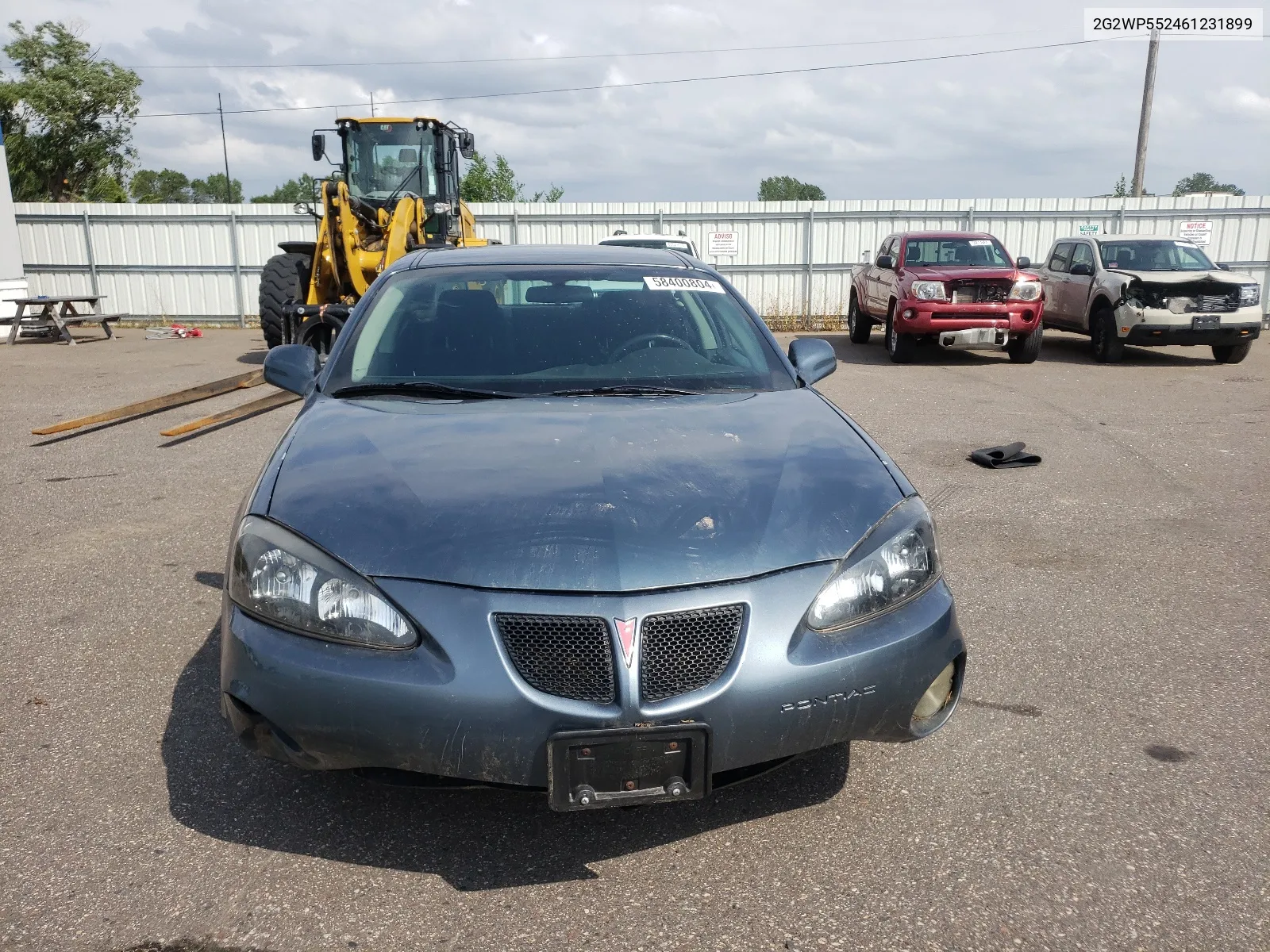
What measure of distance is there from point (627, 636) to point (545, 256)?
7.73 feet

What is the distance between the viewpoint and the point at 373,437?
2.90m

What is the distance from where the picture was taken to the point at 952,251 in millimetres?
14445

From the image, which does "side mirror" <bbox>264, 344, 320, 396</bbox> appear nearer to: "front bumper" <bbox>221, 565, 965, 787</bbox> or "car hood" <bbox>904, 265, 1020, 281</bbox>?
"front bumper" <bbox>221, 565, 965, 787</bbox>

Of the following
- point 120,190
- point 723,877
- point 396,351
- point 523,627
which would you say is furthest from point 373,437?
point 120,190

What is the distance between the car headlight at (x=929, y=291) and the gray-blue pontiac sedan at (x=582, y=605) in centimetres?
1121

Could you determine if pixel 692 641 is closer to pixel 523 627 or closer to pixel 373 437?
pixel 523 627

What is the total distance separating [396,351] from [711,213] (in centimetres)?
1813

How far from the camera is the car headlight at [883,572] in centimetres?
235

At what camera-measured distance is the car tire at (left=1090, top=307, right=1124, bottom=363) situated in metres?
13.8

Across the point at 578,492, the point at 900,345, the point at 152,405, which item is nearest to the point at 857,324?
the point at 900,345

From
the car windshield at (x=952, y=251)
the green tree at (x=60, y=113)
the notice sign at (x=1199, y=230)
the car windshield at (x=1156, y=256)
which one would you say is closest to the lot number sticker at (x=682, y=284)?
the car windshield at (x=952, y=251)

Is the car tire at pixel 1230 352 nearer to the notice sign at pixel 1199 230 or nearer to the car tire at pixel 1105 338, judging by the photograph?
the car tire at pixel 1105 338

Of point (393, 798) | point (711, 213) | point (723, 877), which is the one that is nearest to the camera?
point (723, 877)

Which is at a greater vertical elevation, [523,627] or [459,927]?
[523,627]
